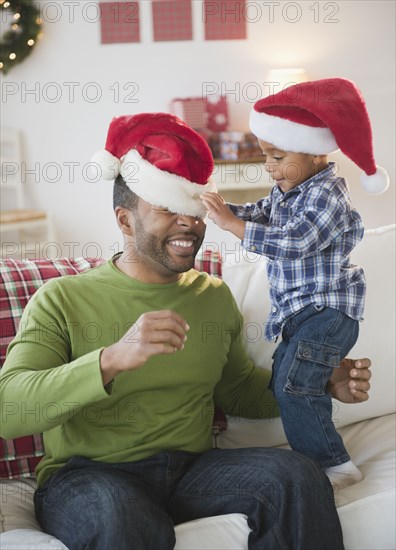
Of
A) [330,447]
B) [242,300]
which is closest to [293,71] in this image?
[242,300]

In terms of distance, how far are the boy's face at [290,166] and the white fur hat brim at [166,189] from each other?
0.18 metres

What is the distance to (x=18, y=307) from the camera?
1.75m

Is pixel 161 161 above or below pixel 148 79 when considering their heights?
below

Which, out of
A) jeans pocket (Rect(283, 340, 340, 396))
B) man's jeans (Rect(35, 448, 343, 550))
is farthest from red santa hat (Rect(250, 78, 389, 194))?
man's jeans (Rect(35, 448, 343, 550))

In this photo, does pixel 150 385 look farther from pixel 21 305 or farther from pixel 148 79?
pixel 148 79

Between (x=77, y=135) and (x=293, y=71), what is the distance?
1.29 m

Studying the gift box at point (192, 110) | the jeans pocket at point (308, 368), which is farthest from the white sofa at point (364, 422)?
the gift box at point (192, 110)

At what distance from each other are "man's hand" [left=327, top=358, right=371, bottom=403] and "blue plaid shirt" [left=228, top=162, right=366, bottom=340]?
0.10 meters

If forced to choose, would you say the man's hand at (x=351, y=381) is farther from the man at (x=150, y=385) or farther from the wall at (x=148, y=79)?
the wall at (x=148, y=79)

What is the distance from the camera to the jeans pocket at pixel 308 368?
66.2 inches

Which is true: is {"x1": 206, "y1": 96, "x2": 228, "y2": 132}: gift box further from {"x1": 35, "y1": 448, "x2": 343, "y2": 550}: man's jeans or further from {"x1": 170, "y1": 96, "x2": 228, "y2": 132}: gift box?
{"x1": 35, "y1": 448, "x2": 343, "y2": 550}: man's jeans

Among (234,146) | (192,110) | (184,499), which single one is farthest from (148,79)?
(184,499)

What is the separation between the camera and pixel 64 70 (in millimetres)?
4660

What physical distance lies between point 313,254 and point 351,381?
278mm
